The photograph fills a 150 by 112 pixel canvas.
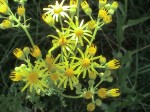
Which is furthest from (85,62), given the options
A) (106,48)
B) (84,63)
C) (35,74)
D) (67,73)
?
(106,48)

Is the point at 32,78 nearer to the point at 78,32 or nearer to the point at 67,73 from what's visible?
the point at 67,73

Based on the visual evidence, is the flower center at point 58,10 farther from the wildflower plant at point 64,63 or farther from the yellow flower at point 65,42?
the yellow flower at point 65,42

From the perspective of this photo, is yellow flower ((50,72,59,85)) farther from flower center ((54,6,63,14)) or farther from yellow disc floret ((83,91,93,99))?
flower center ((54,6,63,14))

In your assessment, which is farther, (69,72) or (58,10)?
(58,10)

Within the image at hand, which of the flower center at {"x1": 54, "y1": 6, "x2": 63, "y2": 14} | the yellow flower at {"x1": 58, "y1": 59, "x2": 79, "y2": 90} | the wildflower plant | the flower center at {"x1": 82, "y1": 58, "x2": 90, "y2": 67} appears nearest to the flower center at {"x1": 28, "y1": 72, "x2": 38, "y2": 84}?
the wildflower plant

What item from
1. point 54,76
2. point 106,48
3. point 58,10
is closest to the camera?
point 54,76

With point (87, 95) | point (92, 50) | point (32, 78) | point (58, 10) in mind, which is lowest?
point (87, 95)

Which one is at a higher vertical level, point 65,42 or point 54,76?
point 65,42

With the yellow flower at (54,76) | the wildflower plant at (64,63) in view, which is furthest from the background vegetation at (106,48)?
the yellow flower at (54,76)

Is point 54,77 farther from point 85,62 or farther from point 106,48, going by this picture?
point 106,48

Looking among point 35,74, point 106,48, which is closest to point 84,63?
point 35,74

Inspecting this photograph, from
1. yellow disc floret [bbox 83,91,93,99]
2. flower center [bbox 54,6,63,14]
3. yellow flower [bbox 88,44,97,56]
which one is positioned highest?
flower center [bbox 54,6,63,14]

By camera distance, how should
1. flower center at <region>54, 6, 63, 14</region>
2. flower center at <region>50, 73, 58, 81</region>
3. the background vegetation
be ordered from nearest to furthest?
1. flower center at <region>50, 73, 58, 81</region>
2. flower center at <region>54, 6, 63, 14</region>
3. the background vegetation

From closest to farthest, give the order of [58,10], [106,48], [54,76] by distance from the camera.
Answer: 1. [54,76]
2. [58,10]
3. [106,48]
